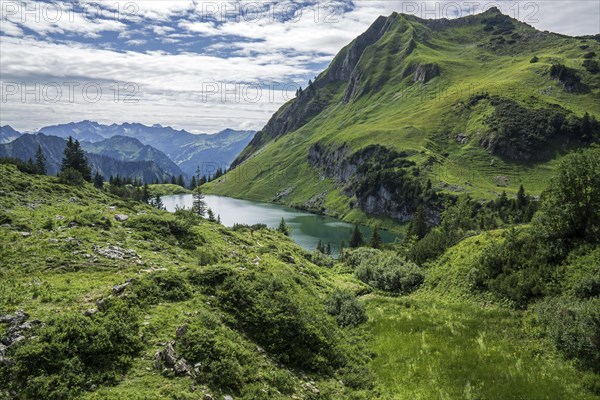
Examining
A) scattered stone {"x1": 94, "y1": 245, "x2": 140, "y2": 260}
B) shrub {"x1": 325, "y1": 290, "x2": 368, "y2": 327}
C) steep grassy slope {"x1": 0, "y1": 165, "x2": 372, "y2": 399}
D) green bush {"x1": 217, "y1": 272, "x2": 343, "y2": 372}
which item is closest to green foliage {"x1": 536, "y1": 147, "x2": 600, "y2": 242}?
shrub {"x1": 325, "y1": 290, "x2": 368, "y2": 327}

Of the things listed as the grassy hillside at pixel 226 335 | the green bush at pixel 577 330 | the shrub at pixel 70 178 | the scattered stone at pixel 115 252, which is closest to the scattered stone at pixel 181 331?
the grassy hillside at pixel 226 335

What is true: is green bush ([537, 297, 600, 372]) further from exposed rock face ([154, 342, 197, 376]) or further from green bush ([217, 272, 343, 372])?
exposed rock face ([154, 342, 197, 376])

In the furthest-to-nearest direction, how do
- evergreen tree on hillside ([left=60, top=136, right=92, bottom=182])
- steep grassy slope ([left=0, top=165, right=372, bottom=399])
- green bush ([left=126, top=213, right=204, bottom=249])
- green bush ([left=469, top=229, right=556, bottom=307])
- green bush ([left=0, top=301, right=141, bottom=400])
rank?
evergreen tree on hillside ([left=60, top=136, right=92, bottom=182]) → green bush ([left=126, top=213, right=204, bottom=249]) → green bush ([left=469, top=229, right=556, bottom=307]) → steep grassy slope ([left=0, top=165, right=372, bottom=399]) → green bush ([left=0, top=301, right=141, bottom=400])

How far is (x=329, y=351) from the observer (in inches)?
780

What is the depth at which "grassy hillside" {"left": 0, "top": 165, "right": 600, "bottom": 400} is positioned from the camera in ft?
45.3

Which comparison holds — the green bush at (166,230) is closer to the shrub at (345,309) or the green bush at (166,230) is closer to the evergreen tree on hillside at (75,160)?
the shrub at (345,309)

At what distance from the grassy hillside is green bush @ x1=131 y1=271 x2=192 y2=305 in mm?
76

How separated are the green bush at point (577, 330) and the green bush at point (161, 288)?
19.4 meters

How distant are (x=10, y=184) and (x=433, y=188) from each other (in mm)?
177363

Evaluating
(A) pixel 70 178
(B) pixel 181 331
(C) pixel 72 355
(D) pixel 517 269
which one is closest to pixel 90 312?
(C) pixel 72 355

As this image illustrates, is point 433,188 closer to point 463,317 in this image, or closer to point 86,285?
point 463,317

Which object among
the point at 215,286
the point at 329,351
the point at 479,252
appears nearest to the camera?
the point at 329,351

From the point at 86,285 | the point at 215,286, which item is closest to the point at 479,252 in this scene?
the point at 215,286

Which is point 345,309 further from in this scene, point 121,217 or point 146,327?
point 121,217
